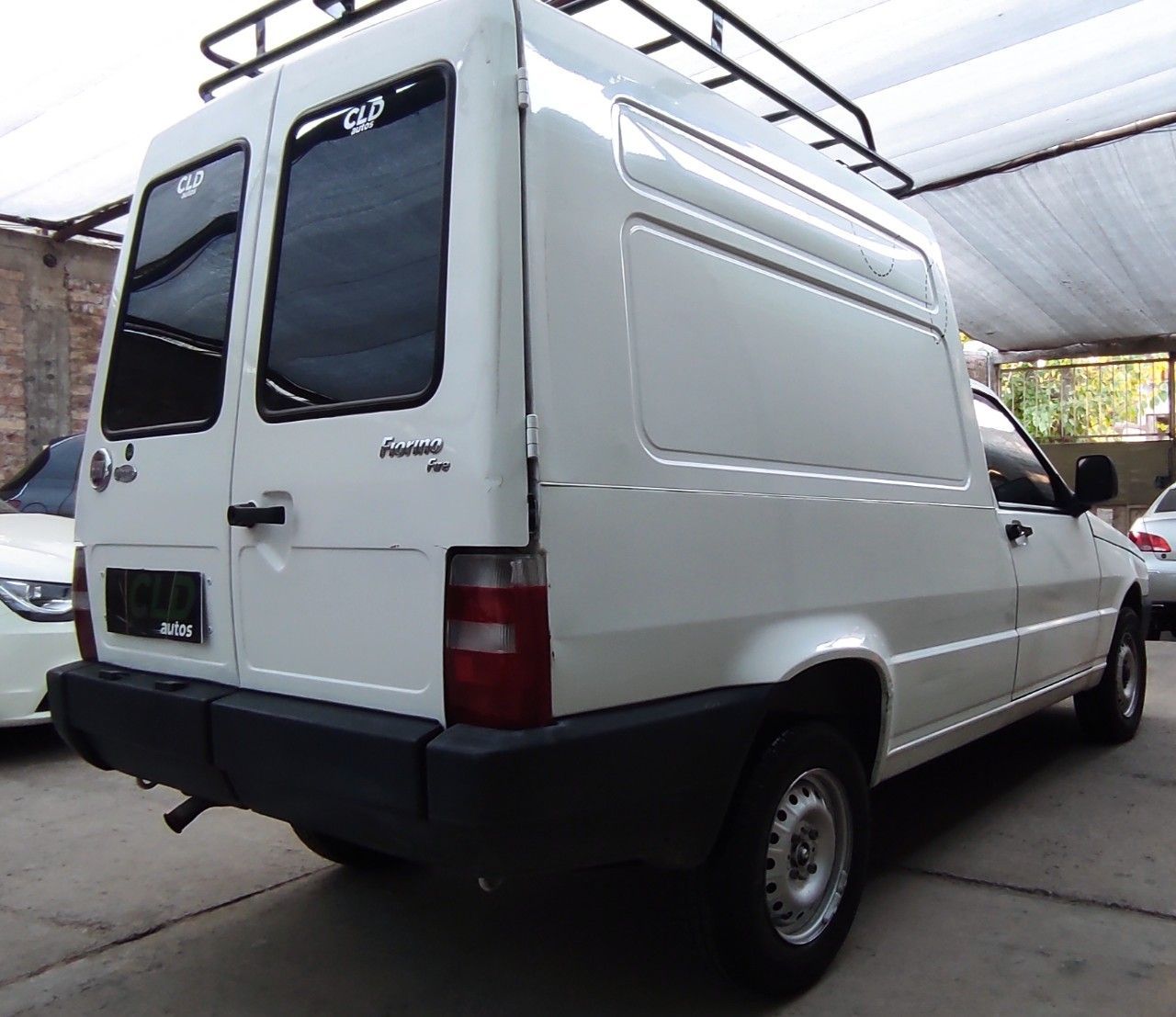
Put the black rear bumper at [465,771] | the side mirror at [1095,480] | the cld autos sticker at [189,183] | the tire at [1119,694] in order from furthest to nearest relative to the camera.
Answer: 1. the tire at [1119,694]
2. the side mirror at [1095,480]
3. the cld autos sticker at [189,183]
4. the black rear bumper at [465,771]

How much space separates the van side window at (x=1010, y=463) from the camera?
3.95 meters

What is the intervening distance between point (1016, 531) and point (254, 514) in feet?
8.88

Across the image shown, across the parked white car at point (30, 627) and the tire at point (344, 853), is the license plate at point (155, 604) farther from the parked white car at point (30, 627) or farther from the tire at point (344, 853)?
the parked white car at point (30, 627)

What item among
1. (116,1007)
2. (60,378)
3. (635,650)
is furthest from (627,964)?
(60,378)

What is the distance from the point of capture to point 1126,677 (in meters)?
5.36

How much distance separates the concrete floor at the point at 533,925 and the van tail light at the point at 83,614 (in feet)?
2.78

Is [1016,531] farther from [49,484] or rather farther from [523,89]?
[49,484]

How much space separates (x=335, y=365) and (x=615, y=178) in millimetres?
761

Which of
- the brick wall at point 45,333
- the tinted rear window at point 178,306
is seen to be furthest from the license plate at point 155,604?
the brick wall at point 45,333

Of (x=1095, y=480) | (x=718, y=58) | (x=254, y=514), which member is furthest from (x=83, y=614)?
(x=1095, y=480)

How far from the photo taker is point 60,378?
360 inches

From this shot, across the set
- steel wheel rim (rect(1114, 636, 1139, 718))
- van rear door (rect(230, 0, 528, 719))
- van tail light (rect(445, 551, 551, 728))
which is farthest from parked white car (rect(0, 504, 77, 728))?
steel wheel rim (rect(1114, 636, 1139, 718))

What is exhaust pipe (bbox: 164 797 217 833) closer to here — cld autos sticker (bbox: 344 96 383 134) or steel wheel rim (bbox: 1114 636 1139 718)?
cld autos sticker (bbox: 344 96 383 134)

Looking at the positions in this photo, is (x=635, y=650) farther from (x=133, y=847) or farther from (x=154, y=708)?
(x=133, y=847)
